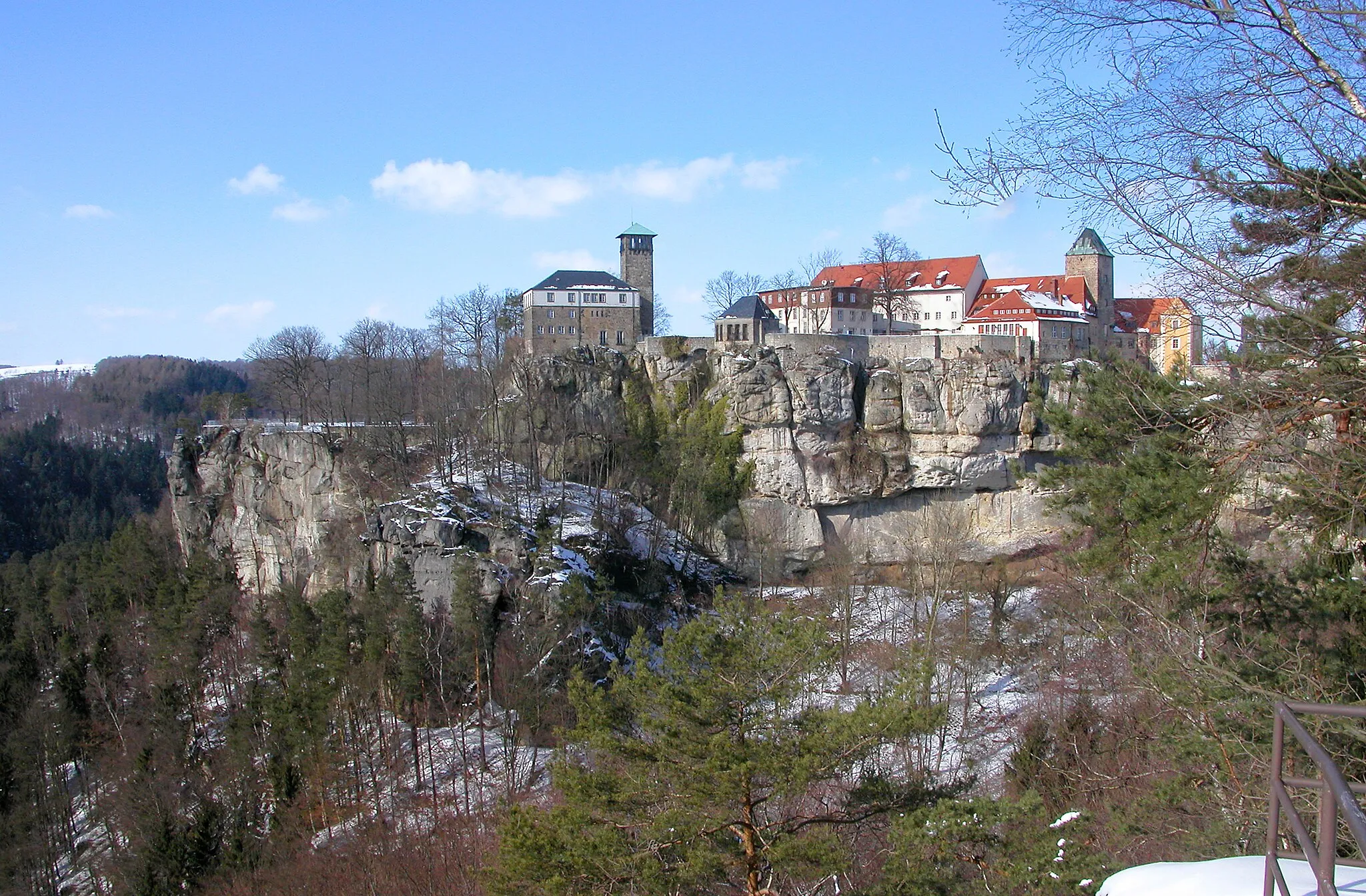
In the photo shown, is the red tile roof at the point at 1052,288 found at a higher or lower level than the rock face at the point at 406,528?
higher

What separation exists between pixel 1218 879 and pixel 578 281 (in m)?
44.3

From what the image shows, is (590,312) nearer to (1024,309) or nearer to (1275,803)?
(1024,309)

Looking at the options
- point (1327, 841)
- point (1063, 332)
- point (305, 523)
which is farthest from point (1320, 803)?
point (1063, 332)

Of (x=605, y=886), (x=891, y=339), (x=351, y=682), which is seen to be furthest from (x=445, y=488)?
(x=605, y=886)

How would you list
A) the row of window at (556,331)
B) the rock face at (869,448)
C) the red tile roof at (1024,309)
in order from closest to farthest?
1. the rock face at (869,448)
2. the red tile roof at (1024,309)
3. the row of window at (556,331)

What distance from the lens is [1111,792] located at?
16125 mm

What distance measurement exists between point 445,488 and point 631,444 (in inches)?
367

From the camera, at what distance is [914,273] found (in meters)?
50.2

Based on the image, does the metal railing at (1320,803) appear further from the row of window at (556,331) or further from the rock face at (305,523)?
the row of window at (556,331)

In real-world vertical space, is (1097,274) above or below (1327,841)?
above

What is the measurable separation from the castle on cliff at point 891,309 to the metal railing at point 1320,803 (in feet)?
119

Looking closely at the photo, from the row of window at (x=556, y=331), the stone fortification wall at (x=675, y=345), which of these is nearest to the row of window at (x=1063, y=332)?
the stone fortification wall at (x=675, y=345)

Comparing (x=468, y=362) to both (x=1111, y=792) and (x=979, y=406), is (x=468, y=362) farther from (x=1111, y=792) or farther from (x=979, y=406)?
(x=1111, y=792)

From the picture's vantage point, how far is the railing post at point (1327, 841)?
7.55 ft
